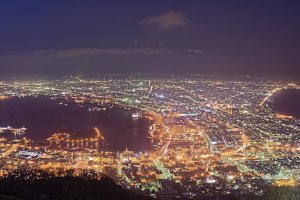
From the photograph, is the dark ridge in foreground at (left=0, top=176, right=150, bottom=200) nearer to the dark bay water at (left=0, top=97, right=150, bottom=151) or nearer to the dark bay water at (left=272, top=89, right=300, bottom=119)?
the dark bay water at (left=0, top=97, right=150, bottom=151)

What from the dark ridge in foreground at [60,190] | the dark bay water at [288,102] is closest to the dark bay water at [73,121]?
the dark ridge in foreground at [60,190]

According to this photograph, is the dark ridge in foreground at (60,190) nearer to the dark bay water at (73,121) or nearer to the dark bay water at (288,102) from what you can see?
the dark bay water at (73,121)

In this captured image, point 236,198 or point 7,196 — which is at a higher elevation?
point 7,196

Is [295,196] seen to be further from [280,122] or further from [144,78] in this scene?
[144,78]

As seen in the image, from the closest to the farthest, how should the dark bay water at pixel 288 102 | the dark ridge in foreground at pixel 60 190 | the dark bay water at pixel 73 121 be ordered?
1. the dark ridge in foreground at pixel 60 190
2. the dark bay water at pixel 73 121
3. the dark bay water at pixel 288 102

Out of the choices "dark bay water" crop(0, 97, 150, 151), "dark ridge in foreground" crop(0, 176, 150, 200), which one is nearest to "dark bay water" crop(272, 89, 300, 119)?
"dark bay water" crop(0, 97, 150, 151)

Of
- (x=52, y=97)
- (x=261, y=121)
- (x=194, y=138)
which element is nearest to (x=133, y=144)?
(x=194, y=138)

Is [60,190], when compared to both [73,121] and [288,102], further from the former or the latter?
[288,102]
